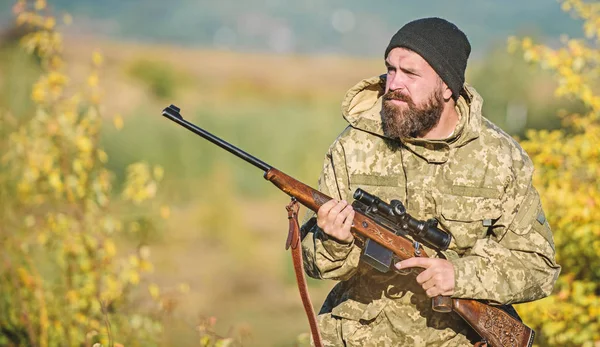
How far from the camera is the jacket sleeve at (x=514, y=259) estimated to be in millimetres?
3410

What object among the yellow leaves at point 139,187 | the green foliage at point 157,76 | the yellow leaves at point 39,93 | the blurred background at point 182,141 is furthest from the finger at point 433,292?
the green foliage at point 157,76

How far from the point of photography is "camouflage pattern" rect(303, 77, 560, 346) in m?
3.50

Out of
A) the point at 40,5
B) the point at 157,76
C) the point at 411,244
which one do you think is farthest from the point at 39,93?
the point at 157,76

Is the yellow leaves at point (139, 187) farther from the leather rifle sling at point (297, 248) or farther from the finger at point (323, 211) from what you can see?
the finger at point (323, 211)

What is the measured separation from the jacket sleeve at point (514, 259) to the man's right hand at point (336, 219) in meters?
0.51

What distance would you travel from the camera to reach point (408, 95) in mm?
3561

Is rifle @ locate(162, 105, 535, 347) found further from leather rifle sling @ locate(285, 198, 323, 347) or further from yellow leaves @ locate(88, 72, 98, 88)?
yellow leaves @ locate(88, 72, 98, 88)

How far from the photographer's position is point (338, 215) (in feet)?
11.0

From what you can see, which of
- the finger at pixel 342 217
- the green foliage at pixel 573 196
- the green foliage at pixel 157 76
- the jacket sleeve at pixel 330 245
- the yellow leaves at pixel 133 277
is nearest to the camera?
the finger at pixel 342 217

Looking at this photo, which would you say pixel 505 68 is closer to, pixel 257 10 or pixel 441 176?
pixel 441 176

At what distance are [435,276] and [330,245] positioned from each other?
48 centimetres

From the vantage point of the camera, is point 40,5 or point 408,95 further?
point 40,5

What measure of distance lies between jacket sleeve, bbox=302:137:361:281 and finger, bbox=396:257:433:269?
0.71 ft

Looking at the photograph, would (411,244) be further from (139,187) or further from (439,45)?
(139,187)
